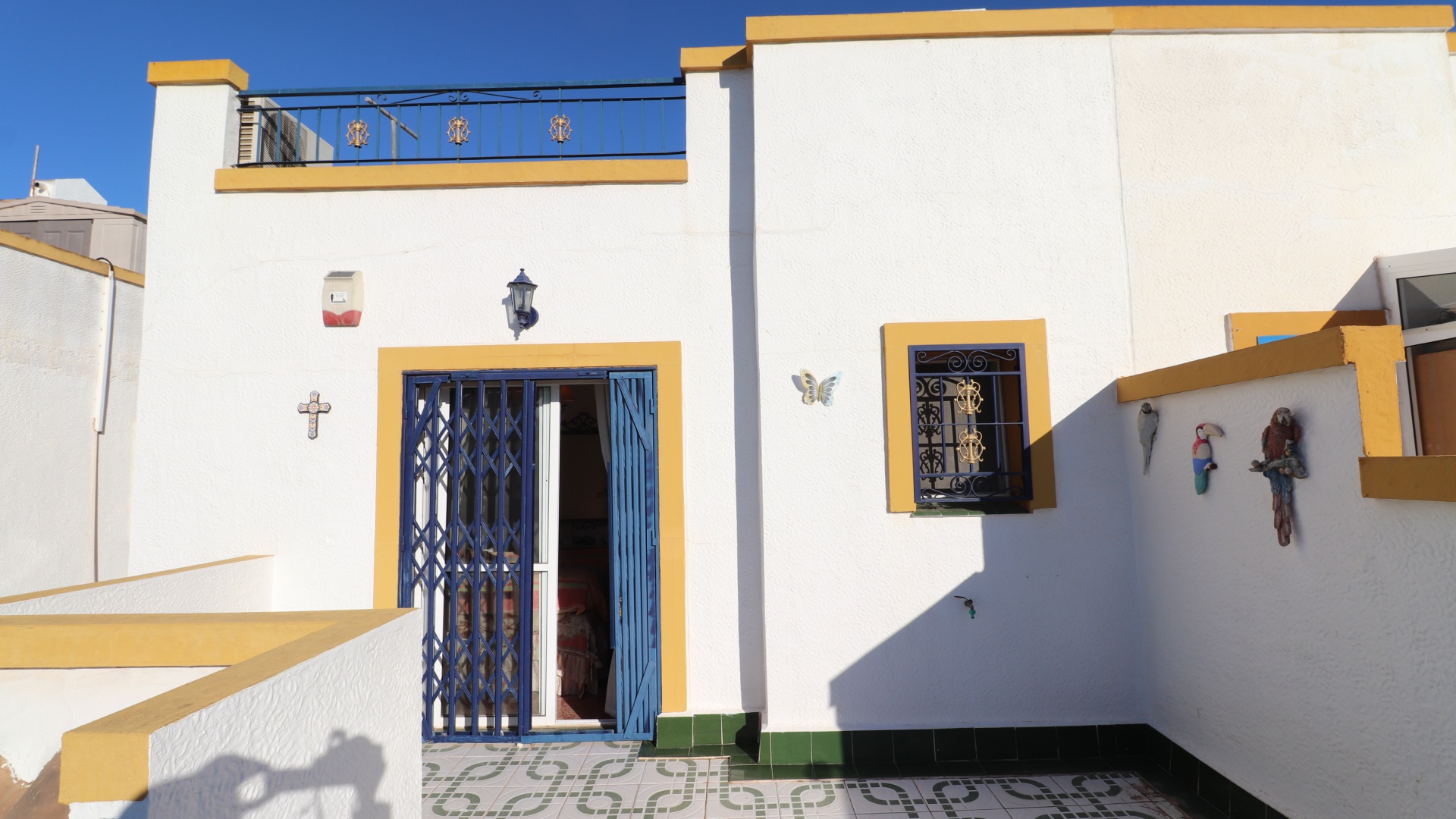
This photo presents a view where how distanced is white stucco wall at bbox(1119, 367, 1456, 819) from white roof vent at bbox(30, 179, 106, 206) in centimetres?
969

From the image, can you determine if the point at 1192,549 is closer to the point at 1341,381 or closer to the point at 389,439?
the point at 1341,381

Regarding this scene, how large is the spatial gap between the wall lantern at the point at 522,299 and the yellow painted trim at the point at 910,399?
1945 mm

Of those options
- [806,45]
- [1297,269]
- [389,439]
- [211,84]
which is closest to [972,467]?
[1297,269]

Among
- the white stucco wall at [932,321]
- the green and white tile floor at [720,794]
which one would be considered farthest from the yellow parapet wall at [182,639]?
the white stucco wall at [932,321]

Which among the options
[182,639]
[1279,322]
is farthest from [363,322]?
[1279,322]

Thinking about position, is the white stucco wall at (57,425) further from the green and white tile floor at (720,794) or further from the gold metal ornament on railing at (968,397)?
the gold metal ornament on railing at (968,397)

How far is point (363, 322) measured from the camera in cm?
421

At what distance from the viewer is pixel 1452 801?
2.18 metres

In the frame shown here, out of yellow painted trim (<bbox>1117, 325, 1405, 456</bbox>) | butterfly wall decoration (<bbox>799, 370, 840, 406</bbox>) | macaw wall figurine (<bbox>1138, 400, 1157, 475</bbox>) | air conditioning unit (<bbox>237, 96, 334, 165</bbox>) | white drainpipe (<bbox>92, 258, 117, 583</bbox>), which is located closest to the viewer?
yellow painted trim (<bbox>1117, 325, 1405, 456</bbox>)

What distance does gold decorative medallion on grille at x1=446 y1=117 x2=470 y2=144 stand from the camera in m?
4.43

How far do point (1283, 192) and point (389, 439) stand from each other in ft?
16.7

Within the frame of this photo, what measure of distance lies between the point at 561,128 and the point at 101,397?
12.3 feet

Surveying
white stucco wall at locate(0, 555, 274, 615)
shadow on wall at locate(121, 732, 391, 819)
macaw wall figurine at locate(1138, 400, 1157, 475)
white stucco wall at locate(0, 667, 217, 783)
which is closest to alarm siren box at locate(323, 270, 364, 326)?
white stucco wall at locate(0, 555, 274, 615)

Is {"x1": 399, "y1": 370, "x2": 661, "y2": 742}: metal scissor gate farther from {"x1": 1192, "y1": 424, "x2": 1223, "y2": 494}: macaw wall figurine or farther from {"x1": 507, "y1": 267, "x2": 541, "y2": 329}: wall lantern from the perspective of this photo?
{"x1": 1192, "y1": 424, "x2": 1223, "y2": 494}: macaw wall figurine
